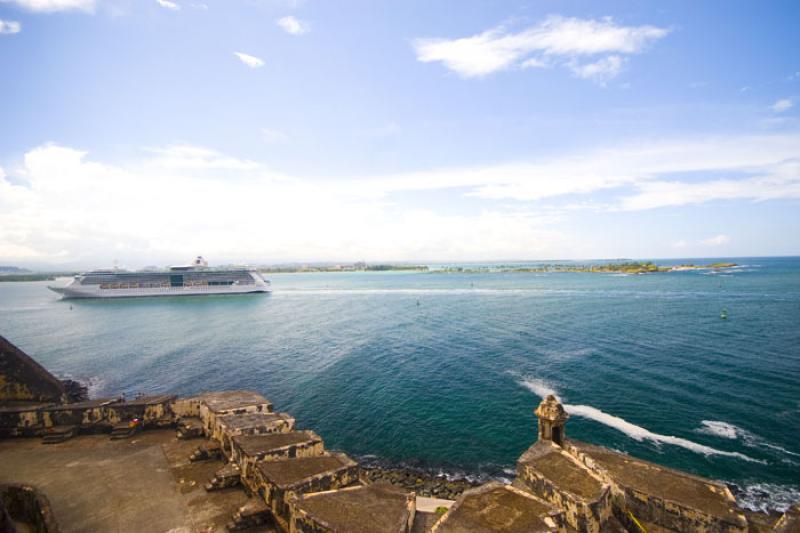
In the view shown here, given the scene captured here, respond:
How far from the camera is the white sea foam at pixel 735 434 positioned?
21703 millimetres

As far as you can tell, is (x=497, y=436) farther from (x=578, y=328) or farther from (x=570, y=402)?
(x=578, y=328)

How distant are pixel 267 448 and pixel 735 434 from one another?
25.6 m

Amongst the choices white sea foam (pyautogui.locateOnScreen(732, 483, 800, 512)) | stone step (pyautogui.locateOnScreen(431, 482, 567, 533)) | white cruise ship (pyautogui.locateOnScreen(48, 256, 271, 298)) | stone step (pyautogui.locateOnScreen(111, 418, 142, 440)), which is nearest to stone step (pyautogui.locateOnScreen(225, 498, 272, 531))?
stone step (pyautogui.locateOnScreen(431, 482, 567, 533))

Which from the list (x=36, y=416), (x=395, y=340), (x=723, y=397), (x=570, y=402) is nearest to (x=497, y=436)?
(x=570, y=402)

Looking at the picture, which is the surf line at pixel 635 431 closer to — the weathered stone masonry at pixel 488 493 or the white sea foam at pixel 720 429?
the white sea foam at pixel 720 429

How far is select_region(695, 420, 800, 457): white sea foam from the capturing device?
21703 mm

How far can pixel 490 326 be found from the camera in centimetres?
5700

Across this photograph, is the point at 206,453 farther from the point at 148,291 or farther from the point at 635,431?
the point at 148,291

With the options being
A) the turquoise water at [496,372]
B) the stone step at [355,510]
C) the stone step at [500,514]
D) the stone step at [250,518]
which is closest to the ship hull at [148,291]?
the turquoise water at [496,372]

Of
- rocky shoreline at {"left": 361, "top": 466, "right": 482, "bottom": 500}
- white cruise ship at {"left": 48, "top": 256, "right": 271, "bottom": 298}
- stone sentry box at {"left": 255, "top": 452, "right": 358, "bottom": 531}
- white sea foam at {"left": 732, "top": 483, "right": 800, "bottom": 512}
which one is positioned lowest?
rocky shoreline at {"left": 361, "top": 466, "right": 482, "bottom": 500}

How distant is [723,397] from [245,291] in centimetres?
11453

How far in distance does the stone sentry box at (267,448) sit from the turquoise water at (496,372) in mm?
10600

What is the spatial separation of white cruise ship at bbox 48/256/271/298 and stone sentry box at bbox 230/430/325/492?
113474 mm

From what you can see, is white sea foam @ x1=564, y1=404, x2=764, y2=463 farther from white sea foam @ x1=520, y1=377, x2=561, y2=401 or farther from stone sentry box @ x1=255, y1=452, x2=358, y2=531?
stone sentry box @ x1=255, y1=452, x2=358, y2=531
